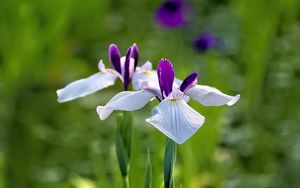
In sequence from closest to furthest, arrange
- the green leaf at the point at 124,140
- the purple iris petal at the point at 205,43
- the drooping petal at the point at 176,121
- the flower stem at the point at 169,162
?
the drooping petal at the point at 176,121, the flower stem at the point at 169,162, the green leaf at the point at 124,140, the purple iris petal at the point at 205,43

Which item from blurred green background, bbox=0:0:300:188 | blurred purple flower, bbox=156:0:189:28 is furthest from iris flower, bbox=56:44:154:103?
blurred purple flower, bbox=156:0:189:28

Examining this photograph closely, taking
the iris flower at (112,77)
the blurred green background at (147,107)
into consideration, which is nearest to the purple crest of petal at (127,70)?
the iris flower at (112,77)

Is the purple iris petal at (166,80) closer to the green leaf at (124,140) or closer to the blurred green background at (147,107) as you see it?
the green leaf at (124,140)

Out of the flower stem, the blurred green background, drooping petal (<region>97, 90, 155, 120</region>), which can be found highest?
drooping petal (<region>97, 90, 155, 120</region>)

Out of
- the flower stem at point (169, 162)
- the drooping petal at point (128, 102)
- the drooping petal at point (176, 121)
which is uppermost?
the drooping petal at point (128, 102)

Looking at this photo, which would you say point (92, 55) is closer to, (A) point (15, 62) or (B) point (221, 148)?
(A) point (15, 62)

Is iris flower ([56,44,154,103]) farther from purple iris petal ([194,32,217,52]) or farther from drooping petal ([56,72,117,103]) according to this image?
purple iris petal ([194,32,217,52])

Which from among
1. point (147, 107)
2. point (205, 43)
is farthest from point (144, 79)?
point (147, 107)

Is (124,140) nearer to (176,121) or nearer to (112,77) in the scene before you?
(112,77)
